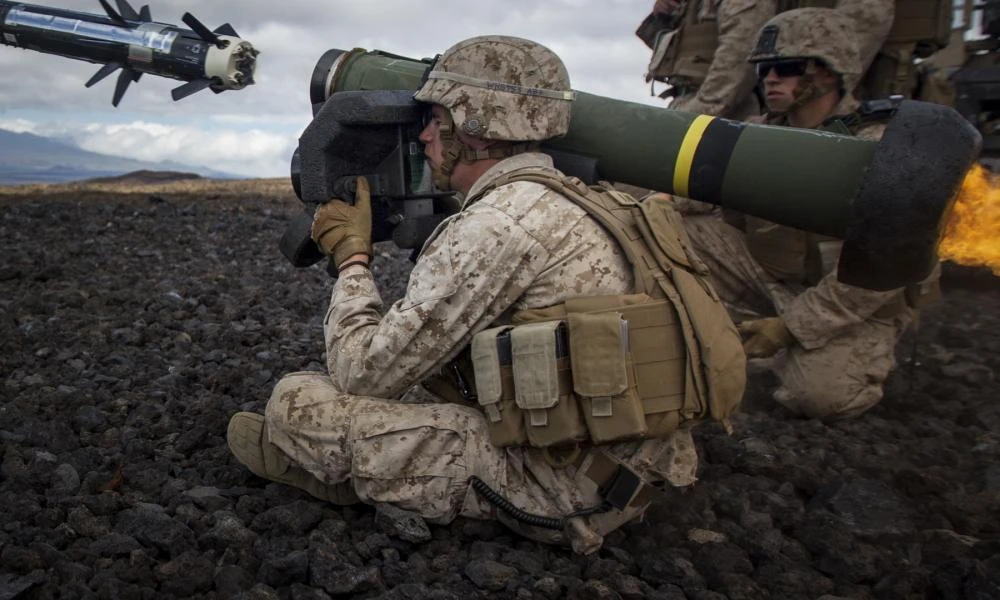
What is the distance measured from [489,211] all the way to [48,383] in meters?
2.69

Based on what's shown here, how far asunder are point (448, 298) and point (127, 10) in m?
6.22

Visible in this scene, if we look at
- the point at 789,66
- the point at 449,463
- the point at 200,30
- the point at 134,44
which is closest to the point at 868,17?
the point at 789,66

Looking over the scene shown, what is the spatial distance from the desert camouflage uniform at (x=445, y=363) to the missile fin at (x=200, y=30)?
4931 millimetres

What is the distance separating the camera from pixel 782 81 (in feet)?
15.8

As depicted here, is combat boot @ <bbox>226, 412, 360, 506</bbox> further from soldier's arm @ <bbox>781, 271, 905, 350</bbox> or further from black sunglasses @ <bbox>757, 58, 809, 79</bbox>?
black sunglasses @ <bbox>757, 58, 809, 79</bbox>

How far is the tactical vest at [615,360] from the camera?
7.88 feet

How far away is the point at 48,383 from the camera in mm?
4078

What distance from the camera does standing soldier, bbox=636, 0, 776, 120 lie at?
5.77 metres

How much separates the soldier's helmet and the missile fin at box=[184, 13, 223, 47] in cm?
491

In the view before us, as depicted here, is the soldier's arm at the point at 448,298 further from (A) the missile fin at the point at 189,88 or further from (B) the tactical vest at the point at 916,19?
(A) the missile fin at the point at 189,88

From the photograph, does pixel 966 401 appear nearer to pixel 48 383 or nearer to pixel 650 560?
pixel 650 560

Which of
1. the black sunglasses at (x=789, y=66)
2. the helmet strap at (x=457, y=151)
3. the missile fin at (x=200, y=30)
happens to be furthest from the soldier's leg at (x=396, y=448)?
the missile fin at (x=200, y=30)

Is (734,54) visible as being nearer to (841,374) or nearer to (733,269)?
(733,269)

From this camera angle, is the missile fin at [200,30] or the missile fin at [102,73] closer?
the missile fin at [200,30]
